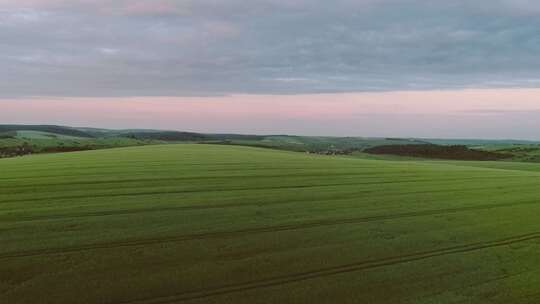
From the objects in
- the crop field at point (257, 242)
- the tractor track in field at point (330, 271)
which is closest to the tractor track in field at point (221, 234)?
the crop field at point (257, 242)

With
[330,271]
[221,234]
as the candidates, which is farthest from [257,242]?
[330,271]

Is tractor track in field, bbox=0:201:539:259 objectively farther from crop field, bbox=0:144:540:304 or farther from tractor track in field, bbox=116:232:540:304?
tractor track in field, bbox=116:232:540:304

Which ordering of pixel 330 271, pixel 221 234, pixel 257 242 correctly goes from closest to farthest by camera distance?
pixel 330 271 < pixel 257 242 < pixel 221 234

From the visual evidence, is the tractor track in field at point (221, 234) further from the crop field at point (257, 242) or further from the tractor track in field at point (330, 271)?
the tractor track in field at point (330, 271)

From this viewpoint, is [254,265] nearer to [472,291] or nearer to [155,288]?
[155,288]

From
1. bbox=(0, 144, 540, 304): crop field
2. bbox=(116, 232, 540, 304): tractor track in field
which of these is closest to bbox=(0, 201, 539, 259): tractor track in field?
bbox=(0, 144, 540, 304): crop field

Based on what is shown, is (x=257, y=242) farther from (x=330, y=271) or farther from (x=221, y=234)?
(x=330, y=271)

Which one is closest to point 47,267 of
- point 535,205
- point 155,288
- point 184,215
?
point 155,288
